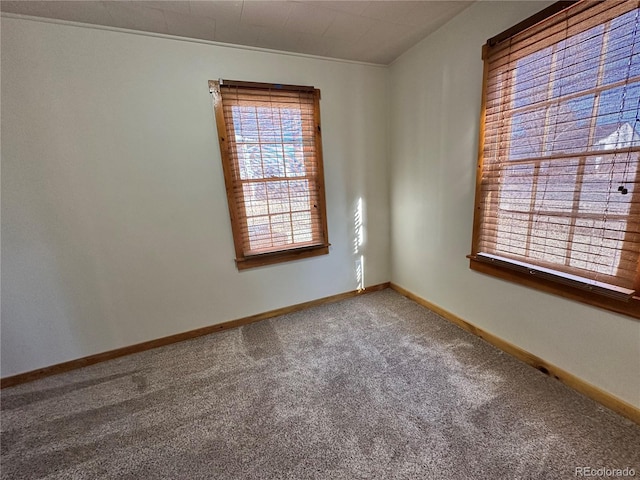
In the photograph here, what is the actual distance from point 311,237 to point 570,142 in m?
2.05

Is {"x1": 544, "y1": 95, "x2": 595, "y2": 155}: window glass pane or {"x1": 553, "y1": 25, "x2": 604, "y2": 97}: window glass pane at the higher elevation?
{"x1": 553, "y1": 25, "x2": 604, "y2": 97}: window glass pane

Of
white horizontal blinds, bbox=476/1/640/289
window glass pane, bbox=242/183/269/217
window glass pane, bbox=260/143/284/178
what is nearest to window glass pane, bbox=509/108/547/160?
white horizontal blinds, bbox=476/1/640/289

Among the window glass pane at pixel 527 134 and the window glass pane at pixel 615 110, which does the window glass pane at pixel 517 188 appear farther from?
the window glass pane at pixel 615 110

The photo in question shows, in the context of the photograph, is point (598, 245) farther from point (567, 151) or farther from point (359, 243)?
point (359, 243)

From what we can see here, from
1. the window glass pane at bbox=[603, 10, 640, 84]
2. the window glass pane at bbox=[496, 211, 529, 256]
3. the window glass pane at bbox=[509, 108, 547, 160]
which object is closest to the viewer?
the window glass pane at bbox=[603, 10, 640, 84]

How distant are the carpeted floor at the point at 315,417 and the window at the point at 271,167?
38.9 inches

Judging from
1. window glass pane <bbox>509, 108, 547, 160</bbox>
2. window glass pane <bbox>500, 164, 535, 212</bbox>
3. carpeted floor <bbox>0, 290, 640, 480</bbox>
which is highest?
window glass pane <bbox>509, 108, 547, 160</bbox>

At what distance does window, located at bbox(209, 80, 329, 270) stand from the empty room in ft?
0.07

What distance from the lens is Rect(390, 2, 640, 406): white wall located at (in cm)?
151

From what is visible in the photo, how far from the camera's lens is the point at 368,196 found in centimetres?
293

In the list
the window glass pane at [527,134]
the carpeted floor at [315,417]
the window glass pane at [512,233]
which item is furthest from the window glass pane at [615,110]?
the carpeted floor at [315,417]

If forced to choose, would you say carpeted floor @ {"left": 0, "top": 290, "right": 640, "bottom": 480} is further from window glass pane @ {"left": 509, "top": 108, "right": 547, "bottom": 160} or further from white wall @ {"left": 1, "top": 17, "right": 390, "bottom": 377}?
window glass pane @ {"left": 509, "top": 108, "right": 547, "bottom": 160}

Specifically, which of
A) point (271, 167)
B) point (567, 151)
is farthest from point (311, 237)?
point (567, 151)

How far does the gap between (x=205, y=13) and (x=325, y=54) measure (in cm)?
107
